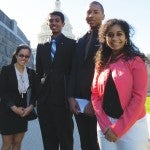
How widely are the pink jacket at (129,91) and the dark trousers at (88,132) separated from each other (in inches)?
34.6

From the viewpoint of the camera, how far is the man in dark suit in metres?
4.90

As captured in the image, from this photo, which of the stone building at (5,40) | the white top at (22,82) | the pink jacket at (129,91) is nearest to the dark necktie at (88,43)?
the pink jacket at (129,91)

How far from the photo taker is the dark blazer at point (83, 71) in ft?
14.4

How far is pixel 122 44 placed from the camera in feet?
11.8

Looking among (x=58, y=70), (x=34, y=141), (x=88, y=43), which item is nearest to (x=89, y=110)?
(x=88, y=43)

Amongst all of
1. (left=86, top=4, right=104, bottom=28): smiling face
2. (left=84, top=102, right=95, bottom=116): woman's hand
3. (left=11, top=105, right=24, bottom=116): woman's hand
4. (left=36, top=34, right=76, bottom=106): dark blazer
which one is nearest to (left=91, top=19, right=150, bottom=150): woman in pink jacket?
(left=84, top=102, right=95, bottom=116): woman's hand

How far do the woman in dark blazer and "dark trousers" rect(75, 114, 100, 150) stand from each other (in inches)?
44.9

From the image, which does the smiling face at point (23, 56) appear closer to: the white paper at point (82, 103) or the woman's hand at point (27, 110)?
the woman's hand at point (27, 110)

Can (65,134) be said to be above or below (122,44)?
below

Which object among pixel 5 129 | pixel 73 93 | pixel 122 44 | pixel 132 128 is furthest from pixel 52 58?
pixel 132 128

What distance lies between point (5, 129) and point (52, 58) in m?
1.17

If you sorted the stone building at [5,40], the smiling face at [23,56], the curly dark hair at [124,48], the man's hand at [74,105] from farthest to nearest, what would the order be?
the stone building at [5,40] → the smiling face at [23,56] → the man's hand at [74,105] → the curly dark hair at [124,48]

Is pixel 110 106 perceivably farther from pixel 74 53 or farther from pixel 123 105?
pixel 74 53

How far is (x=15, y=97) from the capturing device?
5.32 meters
